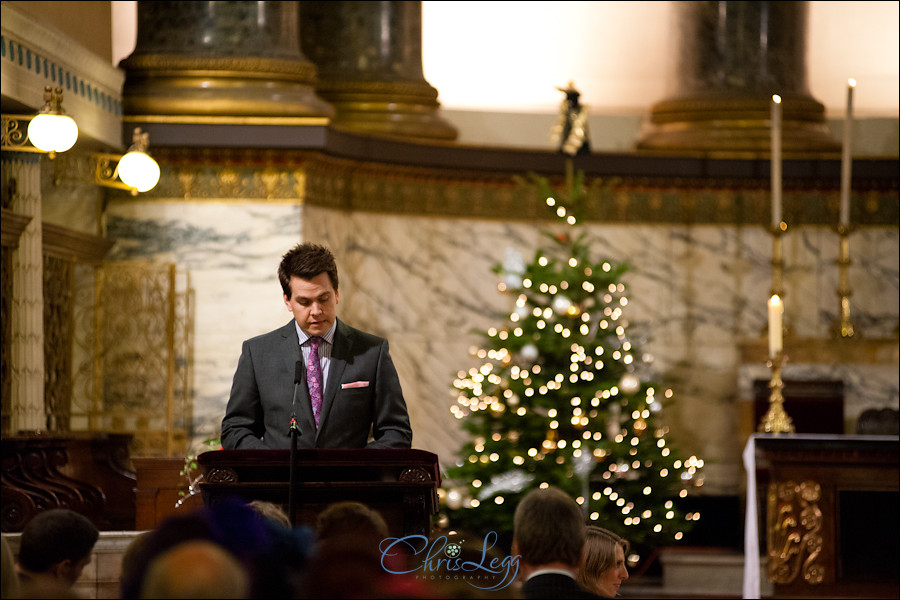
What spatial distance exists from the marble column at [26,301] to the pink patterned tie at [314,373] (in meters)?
4.38

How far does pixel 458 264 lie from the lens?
13492 millimetres

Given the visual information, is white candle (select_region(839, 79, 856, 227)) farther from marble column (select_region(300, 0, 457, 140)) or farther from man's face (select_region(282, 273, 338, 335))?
man's face (select_region(282, 273, 338, 335))

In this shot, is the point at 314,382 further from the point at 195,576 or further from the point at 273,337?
the point at 195,576

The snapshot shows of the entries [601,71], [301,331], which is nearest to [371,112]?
[601,71]

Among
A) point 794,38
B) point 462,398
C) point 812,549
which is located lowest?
point 812,549

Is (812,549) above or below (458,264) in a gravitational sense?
below

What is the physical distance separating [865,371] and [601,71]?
451cm

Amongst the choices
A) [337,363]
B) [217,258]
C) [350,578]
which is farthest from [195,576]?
[217,258]

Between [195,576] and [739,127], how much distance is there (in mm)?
12022

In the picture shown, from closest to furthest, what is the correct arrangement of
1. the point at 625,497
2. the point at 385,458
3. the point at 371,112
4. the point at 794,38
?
the point at 385,458, the point at 625,497, the point at 371,112, the point at 794,38

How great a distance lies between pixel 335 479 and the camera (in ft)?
16.0

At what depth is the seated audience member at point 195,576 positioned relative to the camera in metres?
2.72

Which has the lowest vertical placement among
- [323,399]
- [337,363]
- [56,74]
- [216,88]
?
[323,399]

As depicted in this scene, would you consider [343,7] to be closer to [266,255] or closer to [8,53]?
[266,255]
